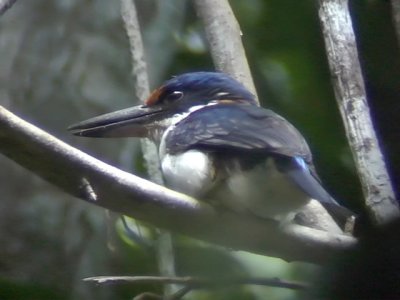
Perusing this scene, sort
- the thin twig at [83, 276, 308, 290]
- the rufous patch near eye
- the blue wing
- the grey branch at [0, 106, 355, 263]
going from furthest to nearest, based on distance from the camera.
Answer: the rufous patch near eye
the blue wing
the grey branch at [0, 106, 355, 263]
the thin twig at [83, 276, 308, 290]

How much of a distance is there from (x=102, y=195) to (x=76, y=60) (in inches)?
55.1

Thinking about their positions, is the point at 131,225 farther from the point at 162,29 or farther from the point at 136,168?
the point at 162,29

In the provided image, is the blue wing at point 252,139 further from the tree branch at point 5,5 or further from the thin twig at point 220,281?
the tree branch at point 5,5

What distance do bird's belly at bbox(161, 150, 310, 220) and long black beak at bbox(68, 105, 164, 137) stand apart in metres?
0.35

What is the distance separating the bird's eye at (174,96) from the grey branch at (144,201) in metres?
0.88

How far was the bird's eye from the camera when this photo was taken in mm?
2699

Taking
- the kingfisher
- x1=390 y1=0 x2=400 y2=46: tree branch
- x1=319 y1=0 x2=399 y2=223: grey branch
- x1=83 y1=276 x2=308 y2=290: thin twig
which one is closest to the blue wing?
the kingfisher

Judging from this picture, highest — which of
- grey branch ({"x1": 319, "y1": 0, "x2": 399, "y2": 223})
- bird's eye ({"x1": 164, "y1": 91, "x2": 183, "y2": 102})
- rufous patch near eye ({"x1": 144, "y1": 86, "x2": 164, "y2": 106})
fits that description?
grey branch ({"x1": 319, "y1": 0, "x2": 399, "y2": 223})

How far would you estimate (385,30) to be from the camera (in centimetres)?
250

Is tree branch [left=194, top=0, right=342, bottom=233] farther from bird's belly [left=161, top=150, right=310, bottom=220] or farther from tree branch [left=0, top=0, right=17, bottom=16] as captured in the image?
tree branch [left=0, top=0, right=17, bottom=16]

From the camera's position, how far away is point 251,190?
2.12 m

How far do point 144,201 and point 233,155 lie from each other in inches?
25.8

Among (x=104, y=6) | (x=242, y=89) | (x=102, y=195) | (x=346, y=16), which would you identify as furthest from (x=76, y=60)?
(x=102, y=195)

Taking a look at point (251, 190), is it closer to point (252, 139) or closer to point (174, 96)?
point (252, 139)
